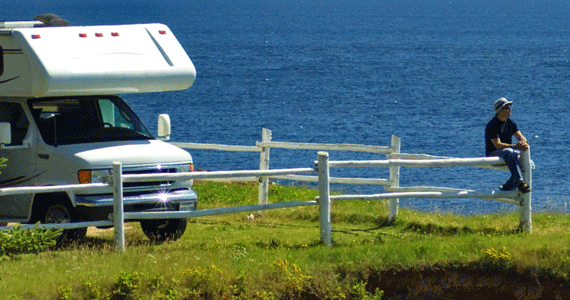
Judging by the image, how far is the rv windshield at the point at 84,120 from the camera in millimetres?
12820

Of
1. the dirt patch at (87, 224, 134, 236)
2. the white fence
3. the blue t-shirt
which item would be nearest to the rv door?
the dirt patch at (87, 224, 134, 236)

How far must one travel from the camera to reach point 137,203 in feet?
40.3

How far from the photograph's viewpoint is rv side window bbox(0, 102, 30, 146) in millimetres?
13005

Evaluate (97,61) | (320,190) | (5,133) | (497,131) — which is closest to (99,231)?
(5,133)

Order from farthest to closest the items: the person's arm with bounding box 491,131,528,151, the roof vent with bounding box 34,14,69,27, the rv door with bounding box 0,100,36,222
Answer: the roof vent with bounding box 34,14,69,27 → the rv door with bounding box 0,100,36,222 → the person's arm with bounding box 491,131,528,151

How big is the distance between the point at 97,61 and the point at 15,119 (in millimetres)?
1576

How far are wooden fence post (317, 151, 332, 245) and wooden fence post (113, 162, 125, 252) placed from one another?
2.38m

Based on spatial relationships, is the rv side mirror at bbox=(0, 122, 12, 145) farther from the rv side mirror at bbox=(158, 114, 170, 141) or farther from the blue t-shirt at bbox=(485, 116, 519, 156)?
the blue t-shirt at bbox=(485, 116, 519, 156)

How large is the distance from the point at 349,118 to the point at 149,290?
4867cm

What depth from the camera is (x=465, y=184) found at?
119 feet

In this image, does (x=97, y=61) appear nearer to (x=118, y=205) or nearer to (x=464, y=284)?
(x=118, y=205)

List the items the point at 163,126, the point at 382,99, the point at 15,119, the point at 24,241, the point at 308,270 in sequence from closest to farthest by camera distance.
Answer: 1. the point at 24,241
2. the point at 308,270
3. the point at 15,119
4. the point at 163,126
5. the point at 382,99

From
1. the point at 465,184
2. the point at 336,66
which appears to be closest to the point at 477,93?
the point at 336,66

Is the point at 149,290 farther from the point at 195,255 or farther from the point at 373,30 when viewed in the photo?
the point at 373,30
